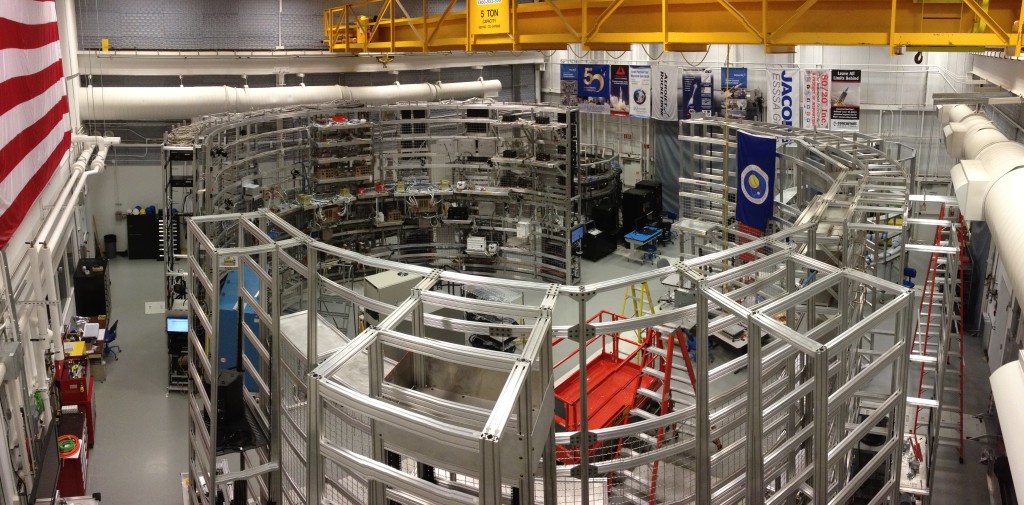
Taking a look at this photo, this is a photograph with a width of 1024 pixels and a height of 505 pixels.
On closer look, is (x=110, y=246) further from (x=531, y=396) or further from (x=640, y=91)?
(x=531, y=396)

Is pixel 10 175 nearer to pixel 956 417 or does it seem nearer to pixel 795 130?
pixel 795 130

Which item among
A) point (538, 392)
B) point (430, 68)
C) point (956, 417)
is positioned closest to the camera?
point (538, 392)

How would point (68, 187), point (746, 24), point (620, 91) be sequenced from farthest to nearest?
point (620, 91), point (68, 187), point (746, 24)

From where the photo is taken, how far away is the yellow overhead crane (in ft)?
23.2

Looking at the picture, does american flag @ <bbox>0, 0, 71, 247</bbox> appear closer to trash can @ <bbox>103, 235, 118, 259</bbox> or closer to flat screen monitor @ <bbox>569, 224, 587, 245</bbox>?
trash can @ <bbox>103, 235, 118, 259</bbox>

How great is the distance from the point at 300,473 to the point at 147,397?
5.31 meters

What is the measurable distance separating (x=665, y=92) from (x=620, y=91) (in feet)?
4.03

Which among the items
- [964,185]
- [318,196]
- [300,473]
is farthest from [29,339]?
[964,185]

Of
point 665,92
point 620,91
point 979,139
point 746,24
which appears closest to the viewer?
point 746,24

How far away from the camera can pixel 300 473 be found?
227 inches

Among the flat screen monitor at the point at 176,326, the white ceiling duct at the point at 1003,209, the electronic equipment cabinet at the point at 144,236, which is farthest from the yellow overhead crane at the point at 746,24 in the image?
the electronic equipment cabinet at the point at 144,236

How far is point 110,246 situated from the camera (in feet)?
52.1

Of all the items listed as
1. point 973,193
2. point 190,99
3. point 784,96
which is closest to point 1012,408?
point 973,193

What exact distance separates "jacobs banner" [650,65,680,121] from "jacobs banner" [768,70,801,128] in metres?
1.93
